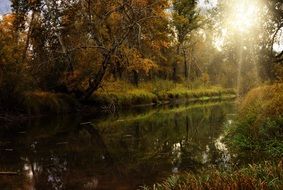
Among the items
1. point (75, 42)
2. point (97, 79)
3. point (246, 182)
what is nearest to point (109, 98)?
point (97, 79)

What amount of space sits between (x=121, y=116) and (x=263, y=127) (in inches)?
631

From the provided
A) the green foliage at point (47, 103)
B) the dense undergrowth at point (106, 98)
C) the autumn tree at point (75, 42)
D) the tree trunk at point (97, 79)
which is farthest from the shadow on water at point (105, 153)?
the autumn tree at point (75, 42)

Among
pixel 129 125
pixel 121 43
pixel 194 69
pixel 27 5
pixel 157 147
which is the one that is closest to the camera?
pixel 157 147

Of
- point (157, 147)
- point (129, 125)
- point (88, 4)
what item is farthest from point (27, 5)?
point (157, 147)

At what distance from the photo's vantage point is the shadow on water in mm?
11367

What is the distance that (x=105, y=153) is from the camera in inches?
607

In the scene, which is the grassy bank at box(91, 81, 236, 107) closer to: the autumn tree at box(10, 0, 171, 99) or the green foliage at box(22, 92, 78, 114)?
the autumn tree at box(10, 0, 171, 99)

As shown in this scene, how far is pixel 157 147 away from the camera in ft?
53.5

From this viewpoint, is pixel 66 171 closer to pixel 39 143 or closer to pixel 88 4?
pixel 39 143

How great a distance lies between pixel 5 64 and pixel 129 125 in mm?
7886

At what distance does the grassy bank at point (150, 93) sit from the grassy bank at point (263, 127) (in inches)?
693

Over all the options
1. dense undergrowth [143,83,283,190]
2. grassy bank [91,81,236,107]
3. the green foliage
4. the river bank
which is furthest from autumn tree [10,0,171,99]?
dense undergrowth [143,83,283,190]

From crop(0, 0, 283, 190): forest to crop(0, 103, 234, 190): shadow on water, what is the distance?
Result: 38 millimetres

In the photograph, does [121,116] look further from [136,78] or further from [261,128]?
[136,78]
